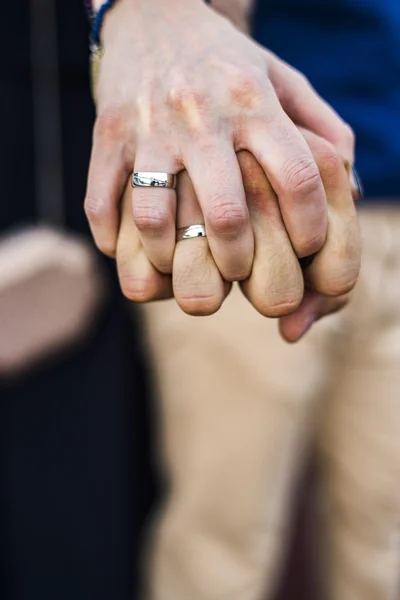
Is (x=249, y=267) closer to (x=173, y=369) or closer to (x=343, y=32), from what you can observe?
(x=343, y=32)

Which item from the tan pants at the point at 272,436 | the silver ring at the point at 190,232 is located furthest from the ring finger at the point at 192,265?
the tan pants at the point at 272,436

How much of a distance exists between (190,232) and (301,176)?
3.0 inches

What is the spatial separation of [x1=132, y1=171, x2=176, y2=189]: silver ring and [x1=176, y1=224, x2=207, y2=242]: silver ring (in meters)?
0.03

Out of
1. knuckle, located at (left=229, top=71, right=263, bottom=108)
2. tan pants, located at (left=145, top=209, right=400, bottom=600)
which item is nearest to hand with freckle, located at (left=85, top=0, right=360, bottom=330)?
knuckle, located at (left=229, top=71, right=263, bottom=108)

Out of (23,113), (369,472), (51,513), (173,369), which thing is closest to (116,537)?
(51,513)

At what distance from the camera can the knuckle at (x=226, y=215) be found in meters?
0.39

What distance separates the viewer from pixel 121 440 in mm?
1253

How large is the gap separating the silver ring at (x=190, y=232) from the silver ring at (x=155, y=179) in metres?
0.03

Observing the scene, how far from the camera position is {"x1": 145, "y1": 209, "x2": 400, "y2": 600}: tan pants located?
971 mm

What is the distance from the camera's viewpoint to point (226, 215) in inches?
15.2

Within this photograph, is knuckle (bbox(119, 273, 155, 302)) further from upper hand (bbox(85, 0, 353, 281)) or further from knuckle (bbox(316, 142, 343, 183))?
knuckle (bbox(316, 142, 343, 183))

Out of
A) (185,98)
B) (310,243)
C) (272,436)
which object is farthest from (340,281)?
(272,436)

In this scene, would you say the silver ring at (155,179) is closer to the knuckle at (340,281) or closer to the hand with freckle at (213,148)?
the hand with freckle at (213,148)

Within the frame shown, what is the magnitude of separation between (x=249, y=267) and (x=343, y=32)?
0.50 metres
